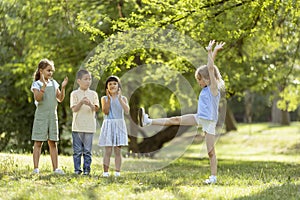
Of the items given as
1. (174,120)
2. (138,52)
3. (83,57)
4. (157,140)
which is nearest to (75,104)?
(174,120)

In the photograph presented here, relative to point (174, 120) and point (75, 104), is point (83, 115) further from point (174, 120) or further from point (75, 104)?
point (174, 120)

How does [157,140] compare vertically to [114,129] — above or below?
below

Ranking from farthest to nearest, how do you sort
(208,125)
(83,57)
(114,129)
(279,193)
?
1. (83,57)
2. (114,129)
3. (208,125)
4. (279,193)

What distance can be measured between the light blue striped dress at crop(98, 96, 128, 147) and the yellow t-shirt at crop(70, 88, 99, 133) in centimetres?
22

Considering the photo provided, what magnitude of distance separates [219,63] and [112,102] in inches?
312

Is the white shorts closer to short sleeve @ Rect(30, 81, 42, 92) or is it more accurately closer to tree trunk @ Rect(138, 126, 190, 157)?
short sleeve @ Rect(30, 81, 42, 92)

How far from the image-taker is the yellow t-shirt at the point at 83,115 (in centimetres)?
787

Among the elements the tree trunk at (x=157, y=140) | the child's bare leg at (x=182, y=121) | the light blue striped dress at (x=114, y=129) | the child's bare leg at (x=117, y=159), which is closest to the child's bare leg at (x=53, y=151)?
the light blue striped dress at (x=114, y=129)

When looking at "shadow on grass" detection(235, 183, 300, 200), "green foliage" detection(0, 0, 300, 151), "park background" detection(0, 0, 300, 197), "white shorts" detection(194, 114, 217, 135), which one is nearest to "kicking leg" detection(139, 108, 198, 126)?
"white shorts" detection(194, 114, 217, 135)

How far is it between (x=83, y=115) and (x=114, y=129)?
0.53 metres

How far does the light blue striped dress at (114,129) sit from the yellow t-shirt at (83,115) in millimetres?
219

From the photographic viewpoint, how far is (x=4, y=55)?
18328 mm

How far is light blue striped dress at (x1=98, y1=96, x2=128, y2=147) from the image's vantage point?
7.76m

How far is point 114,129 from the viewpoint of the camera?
783 centimetres
